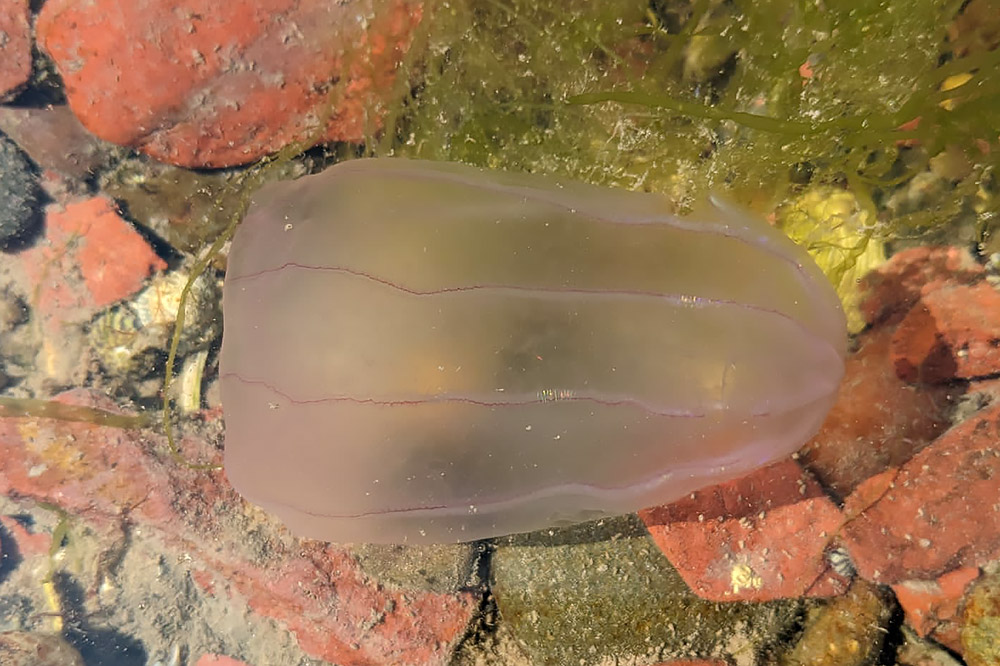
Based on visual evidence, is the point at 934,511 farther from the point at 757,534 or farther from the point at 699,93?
the point at 699,93

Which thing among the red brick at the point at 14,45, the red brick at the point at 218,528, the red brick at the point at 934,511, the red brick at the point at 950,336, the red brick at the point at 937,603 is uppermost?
the red brick at the point at 14,45

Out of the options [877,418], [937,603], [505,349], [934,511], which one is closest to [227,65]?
[505,349]

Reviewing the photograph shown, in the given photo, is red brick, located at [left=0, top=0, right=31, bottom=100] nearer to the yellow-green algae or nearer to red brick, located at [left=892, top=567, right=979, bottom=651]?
the yellow-green algae

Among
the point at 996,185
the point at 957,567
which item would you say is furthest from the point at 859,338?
the point at 957,567

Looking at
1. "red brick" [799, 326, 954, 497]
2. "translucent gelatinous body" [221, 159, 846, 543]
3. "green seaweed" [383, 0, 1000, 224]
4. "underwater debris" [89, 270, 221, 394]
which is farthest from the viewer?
"underwater debris" [89, 270, 221, 394]

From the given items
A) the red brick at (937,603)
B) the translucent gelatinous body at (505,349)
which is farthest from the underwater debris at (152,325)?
the red brick at (937,603)

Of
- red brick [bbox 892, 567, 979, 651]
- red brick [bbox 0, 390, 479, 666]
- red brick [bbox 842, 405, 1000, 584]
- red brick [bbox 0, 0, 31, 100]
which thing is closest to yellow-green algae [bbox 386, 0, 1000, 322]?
red brick [bbox 842, 405, 1000, 584]

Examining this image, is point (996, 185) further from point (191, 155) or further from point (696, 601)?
point (191, 155)

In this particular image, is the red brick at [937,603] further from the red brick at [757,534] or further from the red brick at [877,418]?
the red brick at [877,418]
